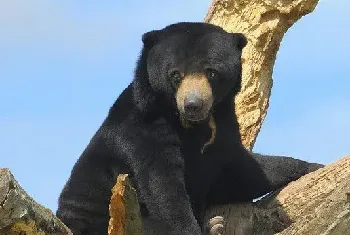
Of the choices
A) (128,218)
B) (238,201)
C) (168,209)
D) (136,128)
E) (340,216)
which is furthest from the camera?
(238,201)

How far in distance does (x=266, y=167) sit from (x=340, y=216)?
441 cm

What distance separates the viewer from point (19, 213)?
523 centimetres

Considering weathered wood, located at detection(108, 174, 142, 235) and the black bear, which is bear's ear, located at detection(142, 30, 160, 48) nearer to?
the black bear

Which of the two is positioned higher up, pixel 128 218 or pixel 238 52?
pixel 238 52

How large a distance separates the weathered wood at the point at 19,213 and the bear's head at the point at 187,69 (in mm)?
2555

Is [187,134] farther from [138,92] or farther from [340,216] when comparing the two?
[340,216]

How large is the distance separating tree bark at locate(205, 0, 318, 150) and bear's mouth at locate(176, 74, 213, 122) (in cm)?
247

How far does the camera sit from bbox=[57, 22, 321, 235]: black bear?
7.79 meters

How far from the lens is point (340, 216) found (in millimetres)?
4852

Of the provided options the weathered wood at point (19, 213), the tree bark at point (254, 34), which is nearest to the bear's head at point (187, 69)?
the tree bark at point (254, 34)

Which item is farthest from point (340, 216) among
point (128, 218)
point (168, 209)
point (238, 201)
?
point (238, 201)

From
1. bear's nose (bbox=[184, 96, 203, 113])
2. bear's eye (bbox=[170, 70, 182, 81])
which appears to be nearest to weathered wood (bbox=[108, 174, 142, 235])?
bear's nose (bbox=[184, 96, 203, 113])

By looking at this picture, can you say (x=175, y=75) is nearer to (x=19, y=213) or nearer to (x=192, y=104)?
(x=192, y=104)

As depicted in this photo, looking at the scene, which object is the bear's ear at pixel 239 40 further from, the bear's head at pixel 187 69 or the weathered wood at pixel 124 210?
the weathered wood at pixel 124 210
